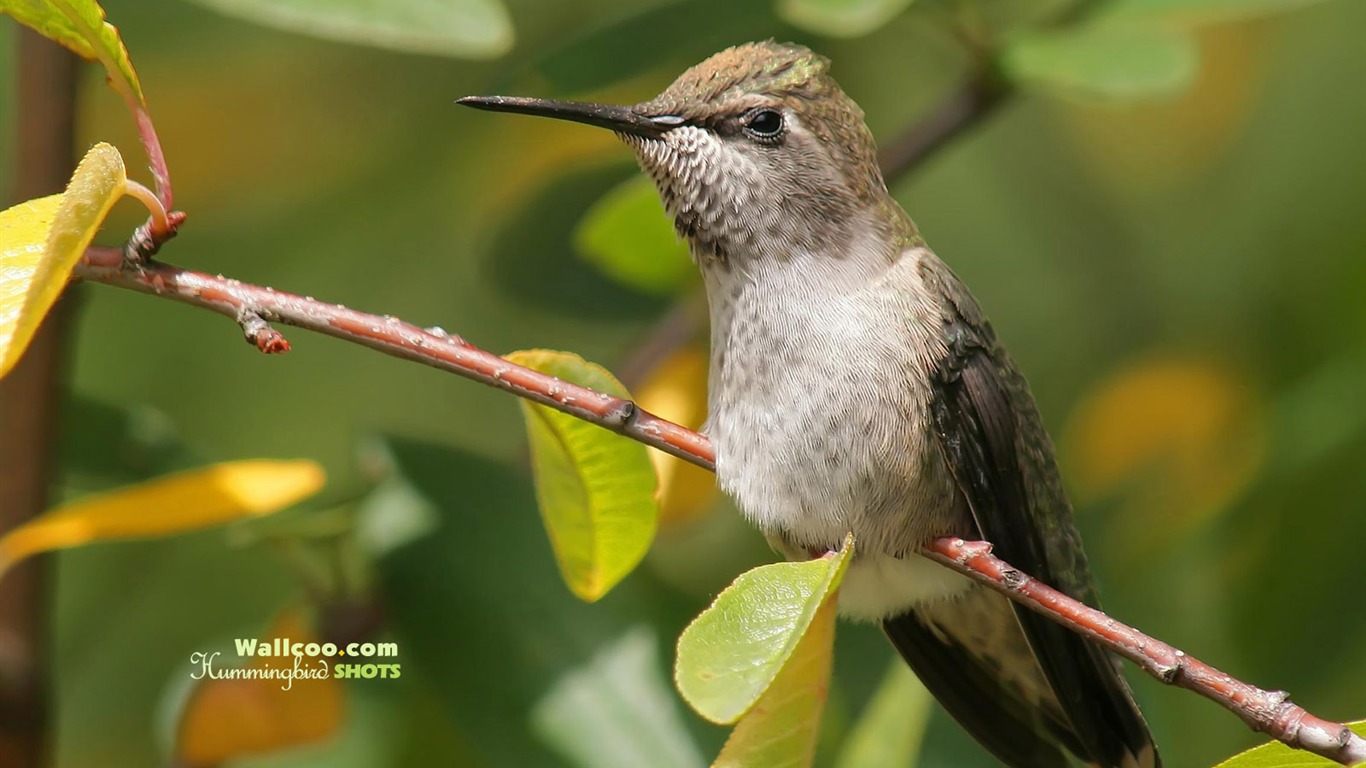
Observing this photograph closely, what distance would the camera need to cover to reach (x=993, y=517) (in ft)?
7.41

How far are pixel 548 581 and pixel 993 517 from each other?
0.78 m

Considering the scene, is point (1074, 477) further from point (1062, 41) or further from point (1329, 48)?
point (1329, 48)

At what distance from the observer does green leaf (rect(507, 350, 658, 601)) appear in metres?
1.90

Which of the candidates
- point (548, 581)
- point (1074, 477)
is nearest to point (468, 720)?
point (548, 581)

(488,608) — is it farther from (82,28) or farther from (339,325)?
(82,28)

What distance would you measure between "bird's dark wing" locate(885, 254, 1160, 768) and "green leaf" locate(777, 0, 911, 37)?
40cm

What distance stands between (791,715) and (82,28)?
44.0 inches

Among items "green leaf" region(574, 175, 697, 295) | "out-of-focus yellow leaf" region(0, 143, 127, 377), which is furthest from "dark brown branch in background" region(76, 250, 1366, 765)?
"green leaf" region(574, 175, 697, 295)

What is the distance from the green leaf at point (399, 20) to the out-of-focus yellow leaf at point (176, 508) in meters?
0.62

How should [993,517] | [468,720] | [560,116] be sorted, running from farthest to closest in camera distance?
[468,720], [993,517], [560,116]

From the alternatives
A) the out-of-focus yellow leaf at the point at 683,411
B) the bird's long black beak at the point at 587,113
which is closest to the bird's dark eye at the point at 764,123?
the bird's long black beak at the point at 587,113

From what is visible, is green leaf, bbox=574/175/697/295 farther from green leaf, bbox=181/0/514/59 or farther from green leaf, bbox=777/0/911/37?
green leaf, bbox=181/0/514/59

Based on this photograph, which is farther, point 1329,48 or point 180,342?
point 1329,48

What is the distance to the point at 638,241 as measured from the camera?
8.86 feet
